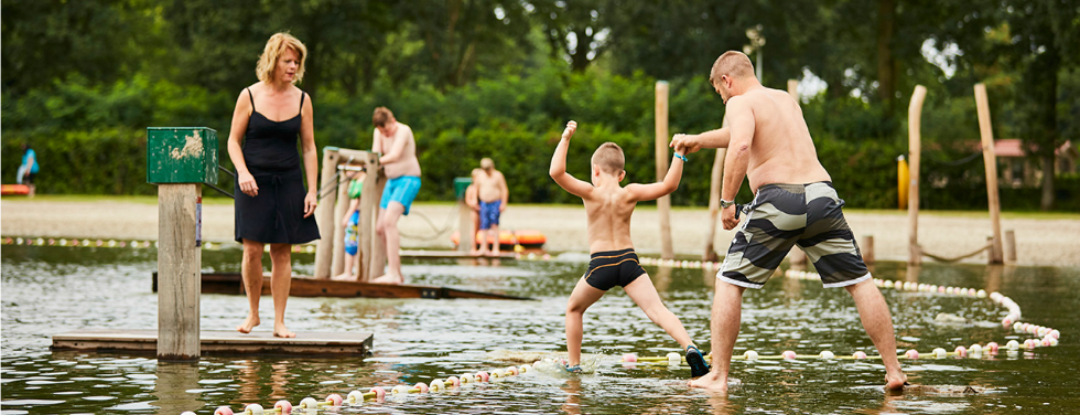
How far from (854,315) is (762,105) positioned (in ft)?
14.3

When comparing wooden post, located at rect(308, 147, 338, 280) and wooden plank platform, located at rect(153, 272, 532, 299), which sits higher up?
wooden post, located at rect(308, 147, 338, 280)

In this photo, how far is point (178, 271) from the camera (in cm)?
646

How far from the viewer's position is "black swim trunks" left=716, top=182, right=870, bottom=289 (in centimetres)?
551

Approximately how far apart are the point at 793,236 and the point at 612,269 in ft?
3.46

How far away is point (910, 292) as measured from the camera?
11.8m

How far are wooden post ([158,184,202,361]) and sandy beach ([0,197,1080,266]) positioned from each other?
11.9 meters

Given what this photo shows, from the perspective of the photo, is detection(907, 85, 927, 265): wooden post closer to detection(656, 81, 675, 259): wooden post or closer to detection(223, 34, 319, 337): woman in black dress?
detection(656, 81, 675, 259): wooden post

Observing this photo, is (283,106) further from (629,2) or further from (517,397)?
(629,2)

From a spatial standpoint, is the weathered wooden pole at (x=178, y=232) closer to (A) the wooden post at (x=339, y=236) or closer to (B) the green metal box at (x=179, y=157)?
(B) the green metal box at (x=179, y=157)

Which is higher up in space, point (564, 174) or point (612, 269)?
point (564, 174)

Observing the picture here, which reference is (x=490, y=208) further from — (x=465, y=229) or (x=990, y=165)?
(x=990, y=165)

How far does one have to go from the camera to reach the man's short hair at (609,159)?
639 cm

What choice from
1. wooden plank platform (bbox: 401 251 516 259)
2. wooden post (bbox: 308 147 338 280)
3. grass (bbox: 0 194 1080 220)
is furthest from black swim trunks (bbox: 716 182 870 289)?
grass (bbox: 0 194 1080 220)

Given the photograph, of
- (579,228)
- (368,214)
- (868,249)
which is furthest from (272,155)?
(579,228)
